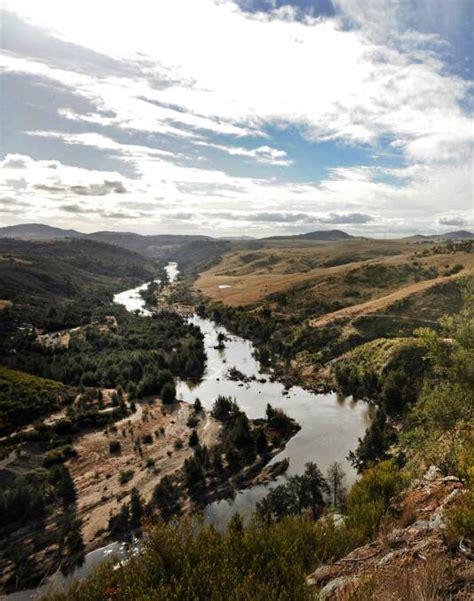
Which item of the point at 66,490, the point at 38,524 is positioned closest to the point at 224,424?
the point at 66,490

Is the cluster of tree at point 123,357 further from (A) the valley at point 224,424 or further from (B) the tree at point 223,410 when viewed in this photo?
Answer: (B) the tree at point 223,410

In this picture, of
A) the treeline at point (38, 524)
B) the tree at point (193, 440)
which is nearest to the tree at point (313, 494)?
the tree at point (193, 440)

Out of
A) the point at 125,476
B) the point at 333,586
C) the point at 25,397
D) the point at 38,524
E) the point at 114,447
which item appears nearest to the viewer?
the point at 333,586

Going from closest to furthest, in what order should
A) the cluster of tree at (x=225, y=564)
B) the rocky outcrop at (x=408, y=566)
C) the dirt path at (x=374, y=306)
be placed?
the rocky outcrop at (x=408, y=566) < the cluster of tree at (x=225, y=564) < the dirt path at (x=374, y=306)

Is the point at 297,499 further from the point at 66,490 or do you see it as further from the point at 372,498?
the point at 372,498

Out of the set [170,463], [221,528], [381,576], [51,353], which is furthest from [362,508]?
[51,353]
